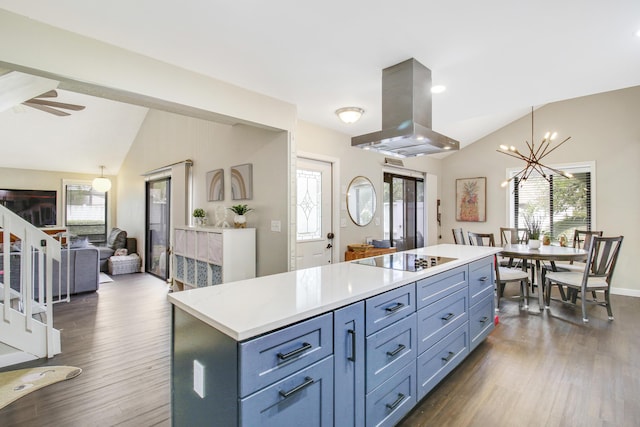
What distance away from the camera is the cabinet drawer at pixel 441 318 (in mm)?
1950

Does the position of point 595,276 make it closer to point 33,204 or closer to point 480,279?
point 480,279

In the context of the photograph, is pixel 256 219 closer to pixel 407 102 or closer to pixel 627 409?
pixel 407 102

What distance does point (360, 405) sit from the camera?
148 cm

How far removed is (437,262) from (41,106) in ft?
17.5

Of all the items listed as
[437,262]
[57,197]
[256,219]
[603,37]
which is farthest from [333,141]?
[57,197]

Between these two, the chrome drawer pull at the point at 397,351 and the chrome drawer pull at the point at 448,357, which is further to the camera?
the chrome drawer pull at the point at 448,357

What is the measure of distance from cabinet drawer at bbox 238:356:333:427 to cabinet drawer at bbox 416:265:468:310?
0.87 meters

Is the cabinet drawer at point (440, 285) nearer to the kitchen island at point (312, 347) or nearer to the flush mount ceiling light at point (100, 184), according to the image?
the kitchen island at point (312, 347)

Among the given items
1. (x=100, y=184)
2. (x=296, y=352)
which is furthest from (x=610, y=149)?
(x=100, y=184)

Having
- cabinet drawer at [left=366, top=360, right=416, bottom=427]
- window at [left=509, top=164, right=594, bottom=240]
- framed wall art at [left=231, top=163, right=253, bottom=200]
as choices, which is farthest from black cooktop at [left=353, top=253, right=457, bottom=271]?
window at [left=509, top=164, right=594, bottom=240]

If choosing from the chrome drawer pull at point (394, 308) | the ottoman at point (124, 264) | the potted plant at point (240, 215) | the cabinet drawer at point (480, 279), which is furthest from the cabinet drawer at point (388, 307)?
the ottoman at point (124, 264)

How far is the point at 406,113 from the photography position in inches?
95.5

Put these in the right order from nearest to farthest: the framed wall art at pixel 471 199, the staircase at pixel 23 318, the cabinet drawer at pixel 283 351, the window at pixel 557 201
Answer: the cabinet drawer at pixel 283 351
the staircase at pixel 23 318
the window at pixel 557 201
the framed wall art at pixel 471 199

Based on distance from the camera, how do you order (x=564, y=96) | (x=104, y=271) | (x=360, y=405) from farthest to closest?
(x=104, y=271) → (x=564, y=96) → (x=360, y=405)
